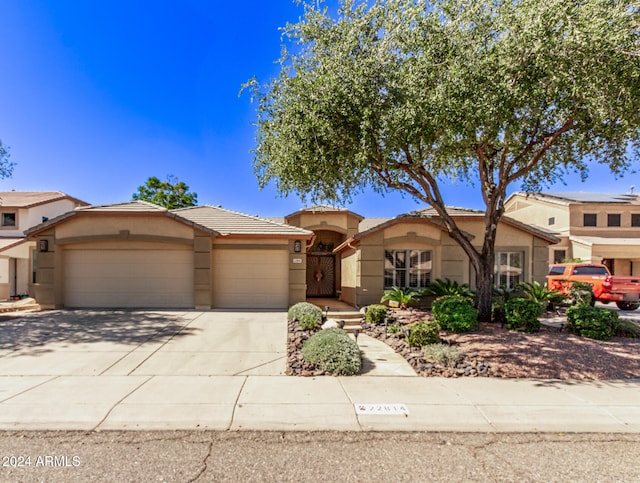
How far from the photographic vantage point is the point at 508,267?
13.8m

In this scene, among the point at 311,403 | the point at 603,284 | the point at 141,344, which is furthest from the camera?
the point at 603,284

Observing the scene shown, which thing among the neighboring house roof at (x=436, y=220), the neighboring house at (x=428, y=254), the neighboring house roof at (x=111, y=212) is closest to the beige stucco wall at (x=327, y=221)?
the neighboring house at (x=428, y=254)

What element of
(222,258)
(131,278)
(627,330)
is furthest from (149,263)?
(627,330)

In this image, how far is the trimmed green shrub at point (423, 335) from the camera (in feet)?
24.4

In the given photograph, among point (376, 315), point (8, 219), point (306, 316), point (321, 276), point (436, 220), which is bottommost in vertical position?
point (376, 315)

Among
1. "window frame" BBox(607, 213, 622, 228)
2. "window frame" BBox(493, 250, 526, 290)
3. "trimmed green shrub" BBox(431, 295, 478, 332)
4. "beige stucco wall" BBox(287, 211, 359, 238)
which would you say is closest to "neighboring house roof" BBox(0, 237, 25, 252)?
"beige stucco wall" BBox(287, 211, 359, 238)

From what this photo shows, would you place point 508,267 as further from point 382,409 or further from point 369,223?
point 382,409

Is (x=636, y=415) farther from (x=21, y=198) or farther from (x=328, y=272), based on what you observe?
(x=21, y=198)

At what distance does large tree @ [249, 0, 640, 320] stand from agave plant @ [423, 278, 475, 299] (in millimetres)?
4685

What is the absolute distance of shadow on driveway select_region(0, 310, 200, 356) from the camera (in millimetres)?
7899

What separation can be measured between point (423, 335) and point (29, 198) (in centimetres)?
2672

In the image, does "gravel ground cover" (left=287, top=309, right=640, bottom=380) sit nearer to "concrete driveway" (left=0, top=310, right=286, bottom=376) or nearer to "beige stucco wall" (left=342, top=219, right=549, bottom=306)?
"concrete driveway" (left=0, top=310, right=286, bottom=376)

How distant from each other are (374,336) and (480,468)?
5913 mm

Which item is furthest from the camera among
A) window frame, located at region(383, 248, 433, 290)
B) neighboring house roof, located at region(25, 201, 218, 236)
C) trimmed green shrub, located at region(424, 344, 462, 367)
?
window frame, located at region(383, 248, 433, 290)
